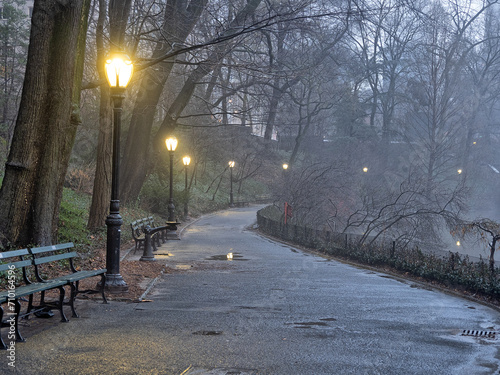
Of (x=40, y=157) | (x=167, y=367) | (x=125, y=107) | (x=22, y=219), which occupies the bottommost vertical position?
(x=167, y=367)

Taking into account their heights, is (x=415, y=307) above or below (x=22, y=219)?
below

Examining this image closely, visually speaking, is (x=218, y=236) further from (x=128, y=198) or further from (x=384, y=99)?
(x=384, y=99)

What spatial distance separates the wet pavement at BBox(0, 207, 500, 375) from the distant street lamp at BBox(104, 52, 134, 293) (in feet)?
2.41

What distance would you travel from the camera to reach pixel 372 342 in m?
6.79

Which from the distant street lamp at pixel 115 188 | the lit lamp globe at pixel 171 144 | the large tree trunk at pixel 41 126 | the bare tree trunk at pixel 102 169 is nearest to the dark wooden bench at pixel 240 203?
the lit lamp globe at pixel 171 144

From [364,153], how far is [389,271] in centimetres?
4200

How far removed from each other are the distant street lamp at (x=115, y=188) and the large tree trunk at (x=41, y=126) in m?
1.56

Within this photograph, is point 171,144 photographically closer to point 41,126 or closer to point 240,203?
point 41,126

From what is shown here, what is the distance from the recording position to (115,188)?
32.9ft

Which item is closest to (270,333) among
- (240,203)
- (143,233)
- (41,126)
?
(41,126)

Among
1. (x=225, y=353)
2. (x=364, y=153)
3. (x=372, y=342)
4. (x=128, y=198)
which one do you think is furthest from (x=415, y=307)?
(x=364, y=153)

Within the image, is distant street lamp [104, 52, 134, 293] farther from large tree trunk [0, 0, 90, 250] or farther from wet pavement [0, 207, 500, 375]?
large tree trunk [0, 0, 90, 250]

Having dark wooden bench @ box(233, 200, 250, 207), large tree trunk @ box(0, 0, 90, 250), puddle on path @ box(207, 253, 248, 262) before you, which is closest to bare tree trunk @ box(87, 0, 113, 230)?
puddle on path @ box(207, 253, 248, 262)

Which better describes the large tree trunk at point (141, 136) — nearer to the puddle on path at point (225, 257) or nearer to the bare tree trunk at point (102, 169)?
the bare tree trunk at point (102, 169)
